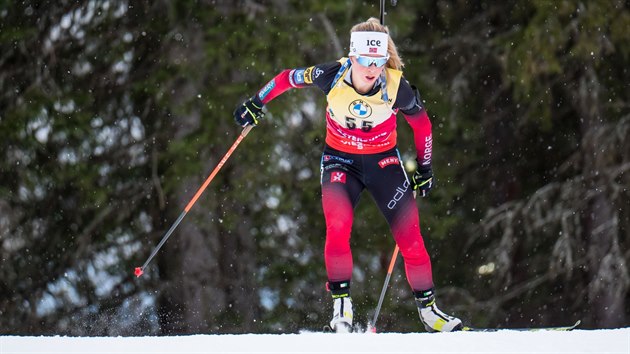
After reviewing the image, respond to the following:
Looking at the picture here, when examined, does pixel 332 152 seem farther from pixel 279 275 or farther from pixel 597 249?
pixel 597 249

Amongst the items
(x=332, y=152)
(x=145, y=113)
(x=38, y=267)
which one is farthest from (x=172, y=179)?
(x=332, y=152)

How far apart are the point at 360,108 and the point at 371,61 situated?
300 mm

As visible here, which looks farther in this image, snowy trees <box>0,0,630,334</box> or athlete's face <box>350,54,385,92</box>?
snowy trees <box>0,0,630,334</box>

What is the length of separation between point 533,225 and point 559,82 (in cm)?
171

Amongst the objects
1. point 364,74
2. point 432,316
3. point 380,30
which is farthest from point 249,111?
point 432,316

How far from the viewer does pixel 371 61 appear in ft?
20.6

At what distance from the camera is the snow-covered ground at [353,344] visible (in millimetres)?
5570

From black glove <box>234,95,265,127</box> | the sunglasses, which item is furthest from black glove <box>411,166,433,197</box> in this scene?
black glove <box>234,95,265,127</box>

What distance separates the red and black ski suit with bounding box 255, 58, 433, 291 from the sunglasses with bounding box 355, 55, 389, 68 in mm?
130

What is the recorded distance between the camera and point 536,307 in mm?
14961

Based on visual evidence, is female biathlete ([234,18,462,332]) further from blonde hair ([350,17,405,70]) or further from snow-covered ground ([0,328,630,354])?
snow-covered ground ([0,328,630,354])

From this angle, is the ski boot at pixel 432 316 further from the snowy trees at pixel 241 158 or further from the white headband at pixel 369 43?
the snowy trees at pixel 241 158

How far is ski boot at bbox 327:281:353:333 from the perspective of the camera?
6449 millimetres

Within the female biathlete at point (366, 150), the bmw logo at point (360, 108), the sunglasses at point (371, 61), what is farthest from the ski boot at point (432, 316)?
the sunglasses at point (371, 61)
